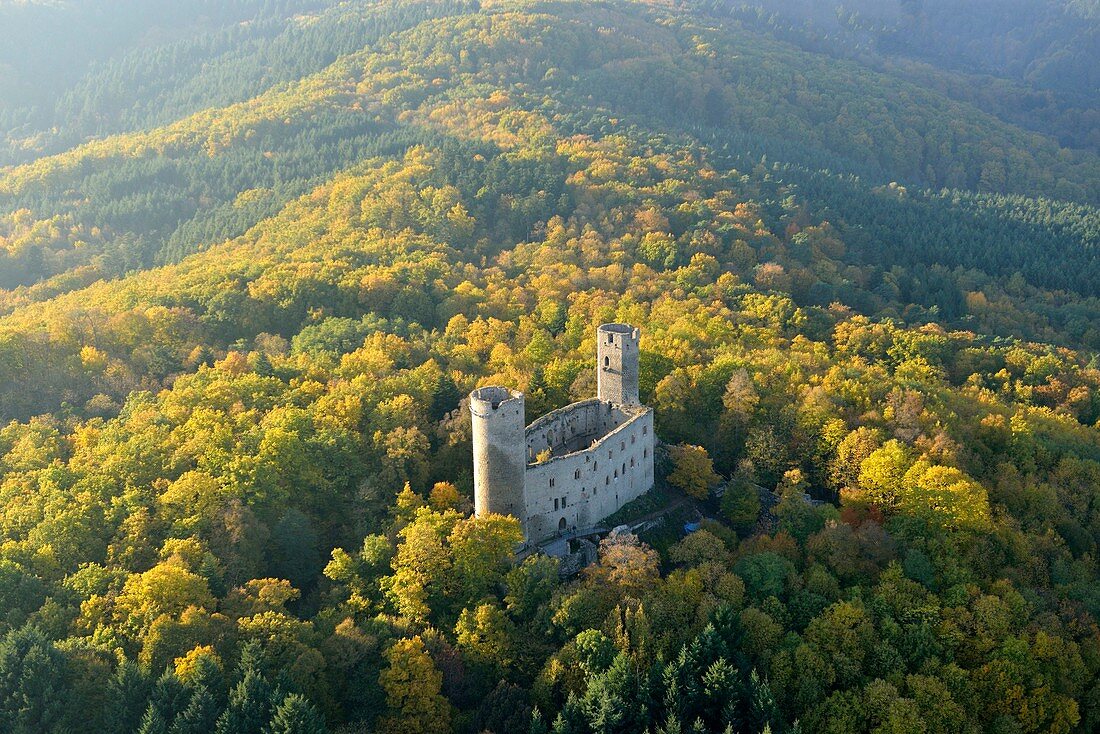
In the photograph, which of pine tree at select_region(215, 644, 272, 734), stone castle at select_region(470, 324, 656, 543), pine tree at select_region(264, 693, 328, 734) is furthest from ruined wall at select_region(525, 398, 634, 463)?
pine tree at select_region(215, 644, 272, 734)

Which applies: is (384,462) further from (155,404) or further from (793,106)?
(793,106)

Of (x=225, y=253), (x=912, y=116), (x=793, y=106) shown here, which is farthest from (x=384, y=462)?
(x=912, y=116)

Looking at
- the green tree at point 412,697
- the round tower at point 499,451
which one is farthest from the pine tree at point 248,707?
the round tower at point 499,451

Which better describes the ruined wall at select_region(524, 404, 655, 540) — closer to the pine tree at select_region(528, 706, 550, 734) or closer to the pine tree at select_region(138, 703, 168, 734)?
the pine tree at select_region(528, 706, 550, 734)

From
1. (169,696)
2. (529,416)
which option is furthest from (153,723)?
(529,416)

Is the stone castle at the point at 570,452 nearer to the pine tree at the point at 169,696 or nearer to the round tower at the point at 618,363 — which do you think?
the round tower at the point at 618,363

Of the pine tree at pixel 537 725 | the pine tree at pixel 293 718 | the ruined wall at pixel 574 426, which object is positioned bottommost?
the pine tree at pixel 537 725

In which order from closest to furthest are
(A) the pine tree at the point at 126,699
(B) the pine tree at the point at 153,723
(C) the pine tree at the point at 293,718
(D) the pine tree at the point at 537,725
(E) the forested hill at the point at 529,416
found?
(B) the pine tree at the point at 153,723 → (C) the pine tree at the point at 293,718 → (A) the pine tree at the point at 126,699 → (D) the pine tree at the point at 537,725 → (E) the forested hill at the point at 529,416
